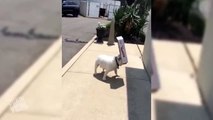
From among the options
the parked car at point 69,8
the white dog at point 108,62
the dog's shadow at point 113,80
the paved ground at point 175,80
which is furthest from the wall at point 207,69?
the dog's shadow at point 113,80

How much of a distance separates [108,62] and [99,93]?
33 centimetres

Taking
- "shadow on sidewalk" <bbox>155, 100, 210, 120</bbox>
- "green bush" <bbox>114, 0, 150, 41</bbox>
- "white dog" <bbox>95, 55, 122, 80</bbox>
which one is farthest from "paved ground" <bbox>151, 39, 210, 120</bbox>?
"white dog" <bbox>95, 55, 122, 80</bbox>

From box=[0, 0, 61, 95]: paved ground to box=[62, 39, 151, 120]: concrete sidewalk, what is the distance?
0.26m

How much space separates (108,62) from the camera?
153cm

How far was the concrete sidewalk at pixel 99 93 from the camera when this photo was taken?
1606 millimetres

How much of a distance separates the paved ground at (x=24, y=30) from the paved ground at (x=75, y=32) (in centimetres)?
8

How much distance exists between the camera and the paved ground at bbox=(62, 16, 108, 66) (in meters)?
1.32

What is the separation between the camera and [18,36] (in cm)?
133

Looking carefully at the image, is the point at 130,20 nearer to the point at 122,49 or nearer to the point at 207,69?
the point at 122,49

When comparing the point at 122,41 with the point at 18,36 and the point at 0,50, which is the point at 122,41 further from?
the point at 0,50

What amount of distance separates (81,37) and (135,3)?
36cm

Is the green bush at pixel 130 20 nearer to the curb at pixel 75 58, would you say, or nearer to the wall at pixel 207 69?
the curb at pixel 75 58

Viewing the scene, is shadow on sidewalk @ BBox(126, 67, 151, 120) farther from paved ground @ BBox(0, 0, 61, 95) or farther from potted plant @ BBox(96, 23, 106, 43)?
paved ground @ BBox(0, 0, 61, 95)

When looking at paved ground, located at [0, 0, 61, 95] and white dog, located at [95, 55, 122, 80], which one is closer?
paved ground, located at [0, 0, 61, 95]
